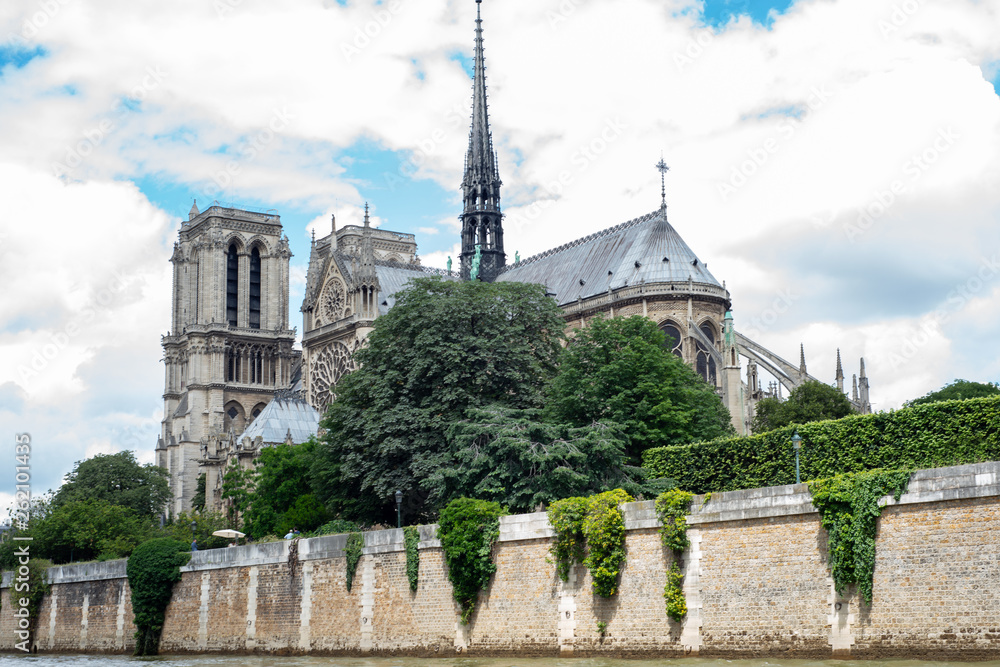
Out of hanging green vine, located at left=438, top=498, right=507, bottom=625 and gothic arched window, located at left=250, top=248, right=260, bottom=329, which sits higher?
gothic arched window, located at left=250, top=248, right=260, bottom=329

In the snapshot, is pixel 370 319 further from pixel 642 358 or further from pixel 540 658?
pixel 540 658

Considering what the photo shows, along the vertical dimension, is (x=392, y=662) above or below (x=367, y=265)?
below

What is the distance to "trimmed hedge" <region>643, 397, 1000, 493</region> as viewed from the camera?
25109mm

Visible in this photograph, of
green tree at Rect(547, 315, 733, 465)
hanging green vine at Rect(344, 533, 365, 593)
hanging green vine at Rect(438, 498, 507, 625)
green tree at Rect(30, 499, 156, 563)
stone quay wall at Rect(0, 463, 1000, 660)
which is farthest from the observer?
green tree at Rect(30, 499, 156, 563)

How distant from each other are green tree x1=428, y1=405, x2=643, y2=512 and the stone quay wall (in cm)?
334

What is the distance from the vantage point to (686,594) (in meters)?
23.7

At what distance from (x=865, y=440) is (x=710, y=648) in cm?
649

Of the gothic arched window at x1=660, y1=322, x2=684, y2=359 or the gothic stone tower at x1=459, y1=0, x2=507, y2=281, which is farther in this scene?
the gothic stone tower at x1=459, y1=0, x2=507, y2=281

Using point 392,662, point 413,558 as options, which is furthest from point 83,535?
point 392,662

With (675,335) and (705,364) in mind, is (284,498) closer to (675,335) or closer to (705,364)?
(675,335)

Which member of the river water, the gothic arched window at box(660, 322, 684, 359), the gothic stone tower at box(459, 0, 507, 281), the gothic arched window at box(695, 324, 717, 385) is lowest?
the river water

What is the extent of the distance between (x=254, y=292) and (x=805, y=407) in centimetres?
5702

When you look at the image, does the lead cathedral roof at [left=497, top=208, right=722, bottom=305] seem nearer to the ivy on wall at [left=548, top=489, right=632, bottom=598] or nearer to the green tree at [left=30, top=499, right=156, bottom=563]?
the green tree at [left=30, top=499, right=156, bottom=563]

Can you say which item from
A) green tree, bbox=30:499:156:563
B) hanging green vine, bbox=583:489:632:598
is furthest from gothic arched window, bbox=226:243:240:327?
hanging green vine, bbox=583:489:632:598
